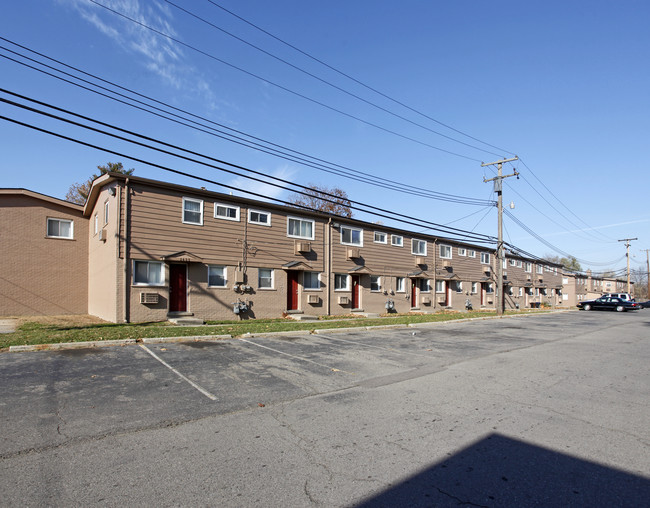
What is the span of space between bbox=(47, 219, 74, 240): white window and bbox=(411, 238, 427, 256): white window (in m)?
22.5

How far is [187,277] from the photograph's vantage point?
1764cm

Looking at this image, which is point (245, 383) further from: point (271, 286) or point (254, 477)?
point (271, 286)

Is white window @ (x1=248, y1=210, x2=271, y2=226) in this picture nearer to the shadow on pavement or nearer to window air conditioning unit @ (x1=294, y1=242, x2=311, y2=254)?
window air conditioning unit @ (x1=294, y1=242, x2=311, y2=254)

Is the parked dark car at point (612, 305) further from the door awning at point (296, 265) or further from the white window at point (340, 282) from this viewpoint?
the door awning at point (296, 265)

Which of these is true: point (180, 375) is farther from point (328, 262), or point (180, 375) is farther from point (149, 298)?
point (328, 262)

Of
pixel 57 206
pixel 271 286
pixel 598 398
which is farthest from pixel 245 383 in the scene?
pixel 57 206

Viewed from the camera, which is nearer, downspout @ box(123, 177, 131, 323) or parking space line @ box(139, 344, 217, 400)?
parking space line @ box(139, 344, 217, 400)

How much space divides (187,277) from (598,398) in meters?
15.6

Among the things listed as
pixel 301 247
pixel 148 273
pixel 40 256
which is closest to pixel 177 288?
pixel 148 273

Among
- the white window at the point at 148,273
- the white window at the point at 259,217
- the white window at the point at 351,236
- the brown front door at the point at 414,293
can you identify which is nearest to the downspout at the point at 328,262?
the white window at the point at 351,236

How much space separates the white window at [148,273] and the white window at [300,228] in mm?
7224

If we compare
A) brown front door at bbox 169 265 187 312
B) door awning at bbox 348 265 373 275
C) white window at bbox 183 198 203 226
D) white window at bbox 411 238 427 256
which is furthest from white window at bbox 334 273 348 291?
brown front door at bbox 169 265 187 312

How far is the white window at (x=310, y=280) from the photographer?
22250mm

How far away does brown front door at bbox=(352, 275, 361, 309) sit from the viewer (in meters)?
25.1
